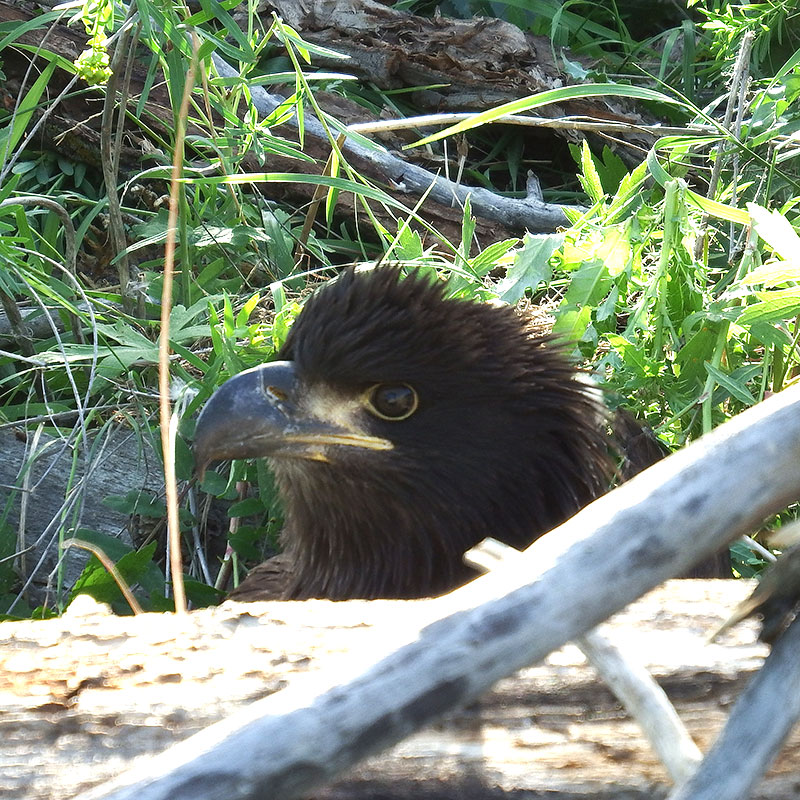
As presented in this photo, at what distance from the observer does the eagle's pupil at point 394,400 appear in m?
2.68

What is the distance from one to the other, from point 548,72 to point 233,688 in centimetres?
390

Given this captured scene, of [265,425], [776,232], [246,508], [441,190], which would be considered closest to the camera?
[265,425]

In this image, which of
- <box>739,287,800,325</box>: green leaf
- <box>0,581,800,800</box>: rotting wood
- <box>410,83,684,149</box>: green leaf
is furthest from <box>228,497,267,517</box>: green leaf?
<box>0,581,800,800</box>: rotting wood

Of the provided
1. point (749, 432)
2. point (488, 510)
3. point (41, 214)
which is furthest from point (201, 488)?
point (749, 432)

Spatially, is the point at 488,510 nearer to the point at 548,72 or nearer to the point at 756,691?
the point at 756,691

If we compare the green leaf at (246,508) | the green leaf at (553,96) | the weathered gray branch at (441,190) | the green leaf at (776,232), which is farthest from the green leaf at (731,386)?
the weathered gray branch at (441,190)

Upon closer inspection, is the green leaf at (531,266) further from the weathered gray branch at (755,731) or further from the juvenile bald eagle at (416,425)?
the weathered gray branch at (755,731)

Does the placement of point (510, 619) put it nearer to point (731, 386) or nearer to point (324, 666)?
point (324, 666)

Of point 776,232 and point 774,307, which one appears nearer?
point 774,307

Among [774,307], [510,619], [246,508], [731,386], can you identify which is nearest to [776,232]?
[774,307]

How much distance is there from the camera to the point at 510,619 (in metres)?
0.98

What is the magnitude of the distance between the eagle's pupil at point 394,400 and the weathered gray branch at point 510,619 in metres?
1.59

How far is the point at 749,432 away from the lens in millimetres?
1093

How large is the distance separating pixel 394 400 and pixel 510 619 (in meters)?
1.71
